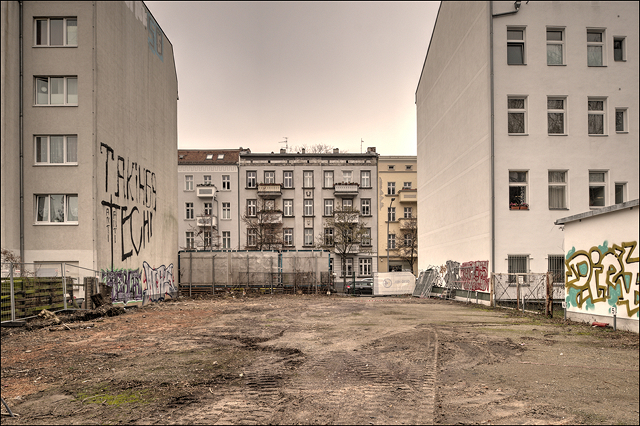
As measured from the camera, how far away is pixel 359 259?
5353 centimetres

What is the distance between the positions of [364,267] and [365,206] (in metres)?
6.84

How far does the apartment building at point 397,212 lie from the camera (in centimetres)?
5481

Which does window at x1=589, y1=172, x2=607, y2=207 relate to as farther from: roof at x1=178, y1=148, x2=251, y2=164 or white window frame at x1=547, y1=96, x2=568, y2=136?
roof at x1=178, y1=148, x2=251, y2=164

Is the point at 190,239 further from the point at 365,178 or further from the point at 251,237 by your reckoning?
the point at 365,178

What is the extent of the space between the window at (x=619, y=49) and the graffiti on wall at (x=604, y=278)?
13.5 metres

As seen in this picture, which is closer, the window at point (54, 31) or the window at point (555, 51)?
the window at point (54, 31)

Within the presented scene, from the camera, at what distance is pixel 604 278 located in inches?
493

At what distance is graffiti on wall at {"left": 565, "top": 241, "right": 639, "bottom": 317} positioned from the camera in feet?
37.0

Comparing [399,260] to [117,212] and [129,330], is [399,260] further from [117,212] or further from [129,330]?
[129,330]

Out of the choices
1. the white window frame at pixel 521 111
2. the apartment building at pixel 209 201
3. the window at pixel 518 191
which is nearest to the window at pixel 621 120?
the white window frame at pixel 521 111

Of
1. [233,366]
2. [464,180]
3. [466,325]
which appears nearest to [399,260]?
[464,180]

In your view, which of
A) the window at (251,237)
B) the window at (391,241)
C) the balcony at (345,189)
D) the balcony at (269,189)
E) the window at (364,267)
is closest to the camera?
the window at (251,237)

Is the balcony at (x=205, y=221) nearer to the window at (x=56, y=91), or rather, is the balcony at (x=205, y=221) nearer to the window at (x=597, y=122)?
the window at (x=56, y=91)

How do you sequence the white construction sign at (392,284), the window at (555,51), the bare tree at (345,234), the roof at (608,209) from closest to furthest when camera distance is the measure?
the roof at (608,209) → the window at (555,51) → the white construction sign at (392,284) → the bare tree at (345,234)
